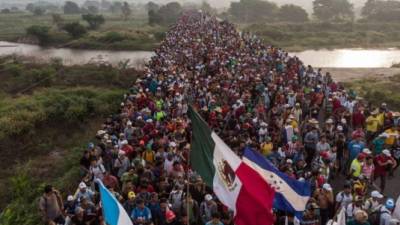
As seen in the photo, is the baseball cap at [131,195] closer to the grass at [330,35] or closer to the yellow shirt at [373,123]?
the yellow shirt at [373,123]

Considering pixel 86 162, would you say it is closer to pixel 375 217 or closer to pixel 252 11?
pixel 375 217

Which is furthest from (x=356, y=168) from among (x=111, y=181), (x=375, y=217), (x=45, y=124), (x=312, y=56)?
(x=312, y=56)

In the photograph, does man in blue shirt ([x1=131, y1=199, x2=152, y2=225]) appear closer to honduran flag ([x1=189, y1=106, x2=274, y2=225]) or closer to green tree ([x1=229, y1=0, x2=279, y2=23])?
honduran flag ([x1=189, y1=106, x2=274, y2=225])

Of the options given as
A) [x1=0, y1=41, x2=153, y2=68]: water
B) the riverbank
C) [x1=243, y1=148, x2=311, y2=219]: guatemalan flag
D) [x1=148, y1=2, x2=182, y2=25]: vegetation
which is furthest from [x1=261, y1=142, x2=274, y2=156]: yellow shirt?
[x1=148, y1=2, x2=182, y2=25]: vegetation

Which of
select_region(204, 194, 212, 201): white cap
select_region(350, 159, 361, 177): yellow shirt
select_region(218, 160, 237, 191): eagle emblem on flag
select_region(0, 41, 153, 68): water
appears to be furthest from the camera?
select_region(0, 41, 153, 68): water

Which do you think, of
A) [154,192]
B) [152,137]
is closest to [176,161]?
[154,192]

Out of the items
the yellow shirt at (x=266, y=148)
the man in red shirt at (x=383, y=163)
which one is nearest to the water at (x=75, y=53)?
the yellow shirt at (x=266, y=148)
